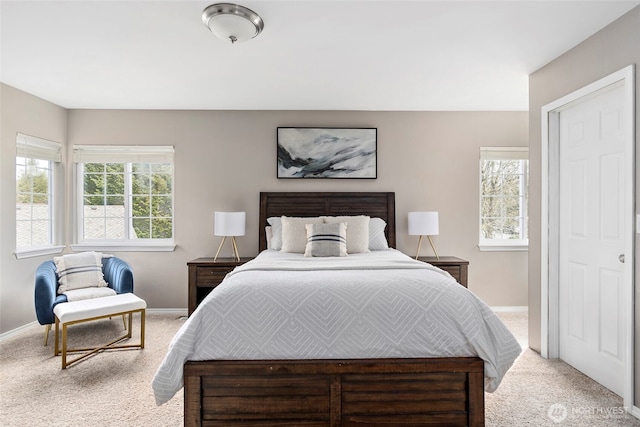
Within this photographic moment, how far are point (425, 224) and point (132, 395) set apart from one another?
10.2 feet

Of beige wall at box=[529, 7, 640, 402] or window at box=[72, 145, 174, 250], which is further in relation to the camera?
window at box=[72, 145, 174, 250]

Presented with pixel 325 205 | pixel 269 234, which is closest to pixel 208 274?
pixel 269 234

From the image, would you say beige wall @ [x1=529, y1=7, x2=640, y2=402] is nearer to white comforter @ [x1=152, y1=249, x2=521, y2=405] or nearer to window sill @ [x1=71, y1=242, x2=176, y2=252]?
white comforter @ [x1=152, y1=249, x2=521, y2=405]

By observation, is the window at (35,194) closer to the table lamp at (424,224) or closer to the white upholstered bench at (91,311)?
the white upholstered bench at (91,311)

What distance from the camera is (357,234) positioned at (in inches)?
145

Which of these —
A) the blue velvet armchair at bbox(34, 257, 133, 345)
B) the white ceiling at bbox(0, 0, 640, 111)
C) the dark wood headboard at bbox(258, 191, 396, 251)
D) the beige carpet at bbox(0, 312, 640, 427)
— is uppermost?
the white ceiling at bbox(0, 0, 640, 111)

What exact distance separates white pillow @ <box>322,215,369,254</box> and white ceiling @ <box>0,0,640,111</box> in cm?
131

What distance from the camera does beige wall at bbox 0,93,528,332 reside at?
14.5ft

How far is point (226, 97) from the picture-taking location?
3920 mm

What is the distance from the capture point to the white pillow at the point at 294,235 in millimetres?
3625

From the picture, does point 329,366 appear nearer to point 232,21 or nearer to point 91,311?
point 232,21

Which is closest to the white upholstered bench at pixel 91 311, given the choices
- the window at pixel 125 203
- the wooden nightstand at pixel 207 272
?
the wooden nightstand at pixel 207 272

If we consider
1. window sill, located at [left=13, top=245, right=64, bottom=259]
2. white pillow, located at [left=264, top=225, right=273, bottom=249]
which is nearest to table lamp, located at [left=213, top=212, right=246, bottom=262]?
white pillow, located at [left=264, top=225, right=273, bottom=249]

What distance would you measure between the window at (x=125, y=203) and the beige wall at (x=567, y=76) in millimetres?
3923
